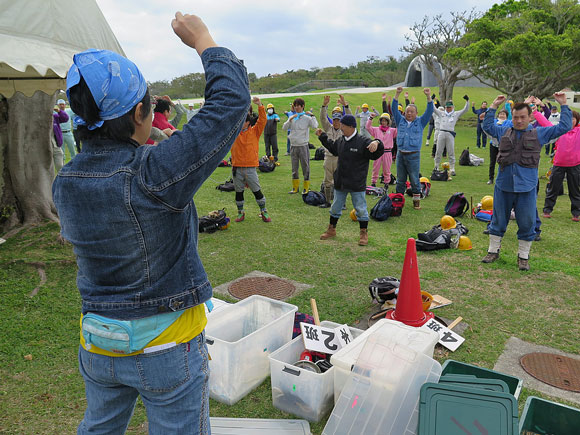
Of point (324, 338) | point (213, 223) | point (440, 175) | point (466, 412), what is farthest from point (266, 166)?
point (466, 412)

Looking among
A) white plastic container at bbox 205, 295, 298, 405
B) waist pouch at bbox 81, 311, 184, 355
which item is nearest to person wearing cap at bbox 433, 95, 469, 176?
white plastic container at bbox 205, 295, 298, 405

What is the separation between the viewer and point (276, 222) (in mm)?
8641

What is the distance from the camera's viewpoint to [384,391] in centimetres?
263

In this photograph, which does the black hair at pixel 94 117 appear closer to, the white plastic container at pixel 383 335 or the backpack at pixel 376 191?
the white plastic container at pixel 383 335

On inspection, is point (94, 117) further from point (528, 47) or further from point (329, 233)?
point (528, 47)

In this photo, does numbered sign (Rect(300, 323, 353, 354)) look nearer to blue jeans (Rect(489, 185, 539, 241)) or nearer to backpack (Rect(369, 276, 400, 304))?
backpack (Rect(369, 276, 400, 304))

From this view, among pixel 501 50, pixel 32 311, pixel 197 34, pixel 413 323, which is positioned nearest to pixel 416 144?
pixel 413 323

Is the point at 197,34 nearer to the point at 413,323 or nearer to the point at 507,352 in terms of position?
the point at 413,323

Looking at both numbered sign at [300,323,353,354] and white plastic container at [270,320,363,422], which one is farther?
numbered sign at [300,323,353,354]

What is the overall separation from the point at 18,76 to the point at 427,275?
571 cm

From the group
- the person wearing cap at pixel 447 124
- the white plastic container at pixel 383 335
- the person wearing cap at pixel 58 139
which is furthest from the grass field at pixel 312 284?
the person wearing cap at pixel 58 139

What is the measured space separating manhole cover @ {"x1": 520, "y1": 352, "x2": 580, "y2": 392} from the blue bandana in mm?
3824

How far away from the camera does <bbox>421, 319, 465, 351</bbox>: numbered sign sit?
400cm

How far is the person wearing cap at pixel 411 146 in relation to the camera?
9.52 meters
